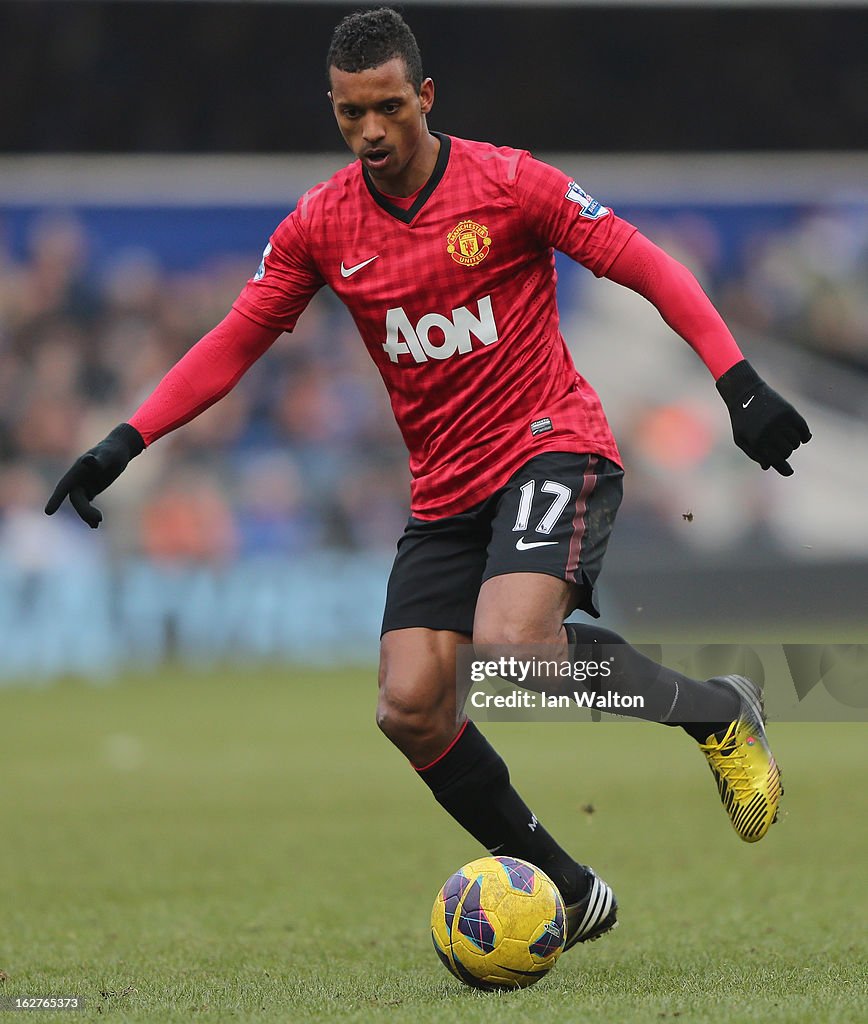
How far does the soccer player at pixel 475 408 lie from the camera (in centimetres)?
467

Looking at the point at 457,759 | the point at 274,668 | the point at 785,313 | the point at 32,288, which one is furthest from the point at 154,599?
the point at 457,759

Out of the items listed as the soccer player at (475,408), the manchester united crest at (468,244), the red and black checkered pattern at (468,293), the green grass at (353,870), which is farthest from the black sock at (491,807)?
the manchester united crest at (468,244)

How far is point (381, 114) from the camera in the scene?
463 cm

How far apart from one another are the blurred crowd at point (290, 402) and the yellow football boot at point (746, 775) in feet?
37.6

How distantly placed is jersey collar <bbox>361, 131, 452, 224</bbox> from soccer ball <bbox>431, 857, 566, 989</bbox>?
73.8 inches

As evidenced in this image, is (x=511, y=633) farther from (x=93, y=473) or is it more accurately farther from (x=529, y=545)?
(x=93, y=473)

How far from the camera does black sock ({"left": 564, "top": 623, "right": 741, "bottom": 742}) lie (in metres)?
4.80

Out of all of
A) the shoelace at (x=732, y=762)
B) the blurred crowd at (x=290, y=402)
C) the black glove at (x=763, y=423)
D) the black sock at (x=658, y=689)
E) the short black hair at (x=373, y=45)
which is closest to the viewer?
the black glove at (x=763, y=423)

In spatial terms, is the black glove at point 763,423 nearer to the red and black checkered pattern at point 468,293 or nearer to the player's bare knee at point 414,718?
the red and black checkered pattern at point 468,293

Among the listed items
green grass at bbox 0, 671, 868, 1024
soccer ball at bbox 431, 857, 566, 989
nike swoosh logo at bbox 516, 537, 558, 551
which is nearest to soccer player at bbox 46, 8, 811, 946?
nike swoosh logo at bbox 516, 537, 558, 551

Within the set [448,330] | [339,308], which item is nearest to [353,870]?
[448,330]

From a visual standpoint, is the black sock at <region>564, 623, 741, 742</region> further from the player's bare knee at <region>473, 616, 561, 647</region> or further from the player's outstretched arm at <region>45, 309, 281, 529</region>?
the player's outstretched arm at <region>45, 309, 281, 529</region>

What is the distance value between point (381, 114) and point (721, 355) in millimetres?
1152

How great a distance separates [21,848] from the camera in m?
7.32
